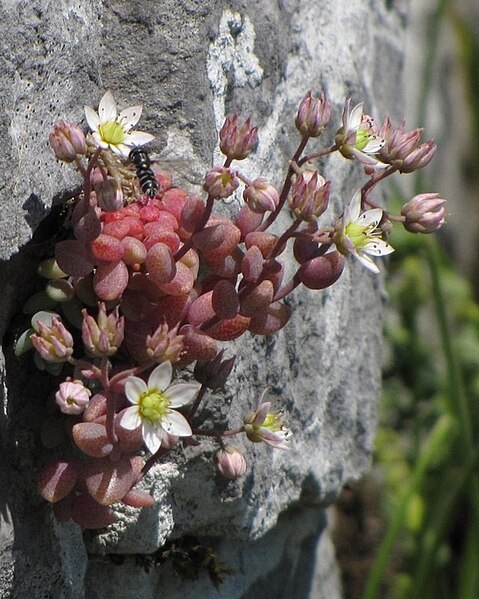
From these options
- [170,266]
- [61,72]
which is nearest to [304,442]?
[170,266]

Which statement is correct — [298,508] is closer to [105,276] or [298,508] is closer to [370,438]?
[370,438]

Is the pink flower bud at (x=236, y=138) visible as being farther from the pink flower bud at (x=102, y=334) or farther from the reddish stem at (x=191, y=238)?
the pink flower bud at (x=102, y=334)

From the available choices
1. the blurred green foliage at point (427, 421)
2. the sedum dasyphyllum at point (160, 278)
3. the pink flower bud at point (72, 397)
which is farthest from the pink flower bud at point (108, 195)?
the blurred green foliage at point (427, 421)

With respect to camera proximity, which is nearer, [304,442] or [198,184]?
[198,184]

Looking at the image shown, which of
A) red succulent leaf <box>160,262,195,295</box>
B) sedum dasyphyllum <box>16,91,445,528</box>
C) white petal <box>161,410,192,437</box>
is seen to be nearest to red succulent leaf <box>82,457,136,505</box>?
sedum dasyphyllum <box>16,91,445,528</box>

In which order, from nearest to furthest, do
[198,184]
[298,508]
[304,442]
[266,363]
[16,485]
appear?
[16,485] → [198,184] → [266,363] → [304,442] → [298,508]

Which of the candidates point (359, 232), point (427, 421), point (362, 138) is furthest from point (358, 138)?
point (427, 421)

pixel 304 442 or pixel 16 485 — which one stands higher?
pixel 16 485

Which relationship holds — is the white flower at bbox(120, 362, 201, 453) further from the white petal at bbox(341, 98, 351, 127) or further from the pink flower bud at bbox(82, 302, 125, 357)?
the white petal at bbox(341, 98, 351, 127)

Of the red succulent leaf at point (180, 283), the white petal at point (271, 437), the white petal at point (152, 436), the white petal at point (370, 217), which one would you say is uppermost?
the white petal at point (370, 217)
